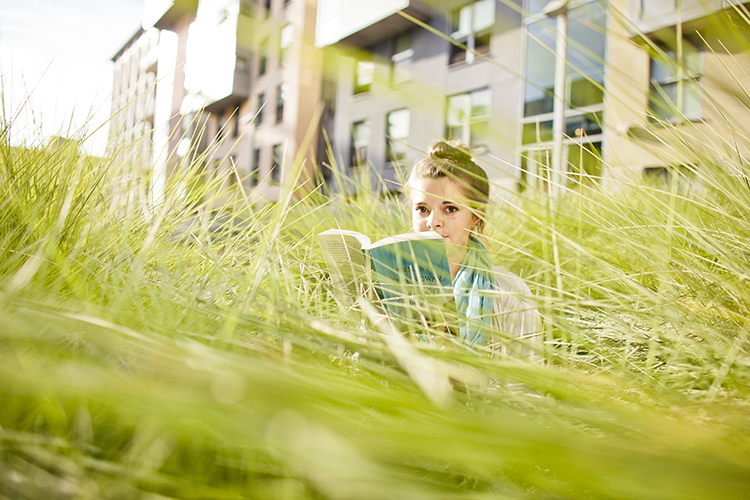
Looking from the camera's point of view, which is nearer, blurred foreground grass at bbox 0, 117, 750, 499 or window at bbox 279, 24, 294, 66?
blurred foreground grass at bbox 0, 117, 750, 499

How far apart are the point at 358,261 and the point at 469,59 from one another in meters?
7.73

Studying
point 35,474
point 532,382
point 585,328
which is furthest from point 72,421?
point 585,328

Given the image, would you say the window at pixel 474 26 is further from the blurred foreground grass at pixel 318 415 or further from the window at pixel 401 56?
the blurred foreground grass at pixel 318 415

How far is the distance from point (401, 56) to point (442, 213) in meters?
8.70

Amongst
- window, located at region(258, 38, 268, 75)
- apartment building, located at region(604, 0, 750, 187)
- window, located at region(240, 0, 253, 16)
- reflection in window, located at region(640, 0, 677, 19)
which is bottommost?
apartment building, located at region(604, 0, 750, 187)

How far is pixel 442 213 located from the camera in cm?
97

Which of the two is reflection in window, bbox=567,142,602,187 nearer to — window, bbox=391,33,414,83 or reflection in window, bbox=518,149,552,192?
reflection in window, bbox=518,149,552,192

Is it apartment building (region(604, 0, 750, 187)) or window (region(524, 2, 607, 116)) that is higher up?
window (region(524, 2, 607, 116))

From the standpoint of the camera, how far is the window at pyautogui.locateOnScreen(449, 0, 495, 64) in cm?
712

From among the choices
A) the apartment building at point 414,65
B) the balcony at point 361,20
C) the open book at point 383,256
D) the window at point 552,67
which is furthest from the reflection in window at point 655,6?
the open book at point 383,256

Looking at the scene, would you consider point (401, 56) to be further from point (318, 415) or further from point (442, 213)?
point (318, 415)

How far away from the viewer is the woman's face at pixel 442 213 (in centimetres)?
96

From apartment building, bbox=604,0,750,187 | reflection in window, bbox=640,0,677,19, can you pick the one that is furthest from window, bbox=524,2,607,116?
apartment building, bbox=604,0,750,187

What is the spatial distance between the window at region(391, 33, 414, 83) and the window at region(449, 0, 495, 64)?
1027mm
